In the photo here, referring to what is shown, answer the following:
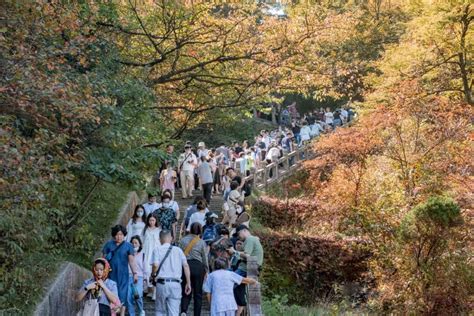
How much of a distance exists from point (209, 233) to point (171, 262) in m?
2.88

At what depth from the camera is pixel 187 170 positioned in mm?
21812

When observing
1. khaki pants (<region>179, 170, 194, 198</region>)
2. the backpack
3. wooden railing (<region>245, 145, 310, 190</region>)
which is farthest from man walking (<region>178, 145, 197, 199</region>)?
the backpack

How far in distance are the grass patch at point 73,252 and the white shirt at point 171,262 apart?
1.51m

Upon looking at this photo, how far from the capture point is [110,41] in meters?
13.9

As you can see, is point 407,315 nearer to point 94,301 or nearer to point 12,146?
point 94,301

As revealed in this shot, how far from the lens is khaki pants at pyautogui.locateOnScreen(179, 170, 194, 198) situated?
72.0 feet

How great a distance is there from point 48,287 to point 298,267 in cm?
971

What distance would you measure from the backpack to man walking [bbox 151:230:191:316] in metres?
2.48

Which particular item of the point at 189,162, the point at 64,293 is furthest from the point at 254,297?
the point at 189,162

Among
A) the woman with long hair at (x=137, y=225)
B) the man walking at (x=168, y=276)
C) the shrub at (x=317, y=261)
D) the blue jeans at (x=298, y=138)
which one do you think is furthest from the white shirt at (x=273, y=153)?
the man walking at (x=168, y=276)

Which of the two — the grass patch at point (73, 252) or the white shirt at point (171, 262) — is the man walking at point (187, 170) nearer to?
the grass patch at point (73, 252)

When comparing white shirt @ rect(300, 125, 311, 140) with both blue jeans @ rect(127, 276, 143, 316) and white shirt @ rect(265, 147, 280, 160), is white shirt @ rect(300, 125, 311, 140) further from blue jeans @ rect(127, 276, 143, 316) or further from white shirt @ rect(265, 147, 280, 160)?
blue jeans @ rect(127, 276, 143, 316)

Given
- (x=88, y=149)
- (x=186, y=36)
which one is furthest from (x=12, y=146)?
(x=186, y=36)

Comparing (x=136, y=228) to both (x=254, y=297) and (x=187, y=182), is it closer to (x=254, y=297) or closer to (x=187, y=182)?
(x=254, y=297)
